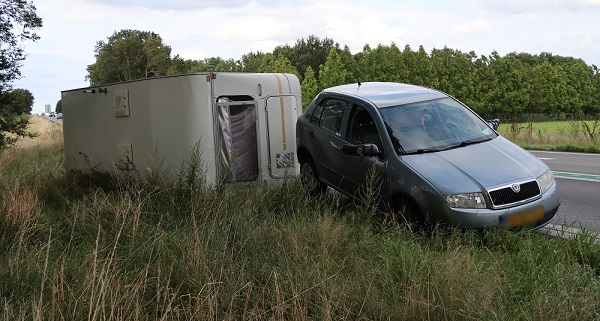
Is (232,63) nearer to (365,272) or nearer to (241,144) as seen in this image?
(241,144)

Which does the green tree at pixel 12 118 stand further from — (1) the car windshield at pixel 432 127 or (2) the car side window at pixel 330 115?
(1) the car windshield at pixel 432 127

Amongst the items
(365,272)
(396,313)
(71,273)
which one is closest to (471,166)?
(365,272)

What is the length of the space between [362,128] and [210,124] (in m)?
2.47

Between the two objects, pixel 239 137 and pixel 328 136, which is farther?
pixel 239 137

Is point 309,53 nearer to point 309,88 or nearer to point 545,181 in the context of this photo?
point 309,88

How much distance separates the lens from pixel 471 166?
6.12 metres

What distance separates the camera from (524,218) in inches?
228

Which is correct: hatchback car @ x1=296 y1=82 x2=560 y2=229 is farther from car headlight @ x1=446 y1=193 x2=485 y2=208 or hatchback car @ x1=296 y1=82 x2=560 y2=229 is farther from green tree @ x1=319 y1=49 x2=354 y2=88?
green tree @ x1=319 y1=49 x2=354 y2=88

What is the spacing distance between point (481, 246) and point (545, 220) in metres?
1.07

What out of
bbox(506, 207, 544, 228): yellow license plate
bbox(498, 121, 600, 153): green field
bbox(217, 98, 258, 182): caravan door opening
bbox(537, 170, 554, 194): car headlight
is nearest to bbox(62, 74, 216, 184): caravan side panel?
bbox(217, 98, 258, 182): caravan door opening

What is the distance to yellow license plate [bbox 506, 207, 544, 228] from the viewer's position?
18.8 ft

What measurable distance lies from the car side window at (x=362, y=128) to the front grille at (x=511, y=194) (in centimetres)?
163

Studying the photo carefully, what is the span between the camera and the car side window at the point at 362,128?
7.17m

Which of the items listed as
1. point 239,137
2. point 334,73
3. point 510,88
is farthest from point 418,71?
point 239,137
